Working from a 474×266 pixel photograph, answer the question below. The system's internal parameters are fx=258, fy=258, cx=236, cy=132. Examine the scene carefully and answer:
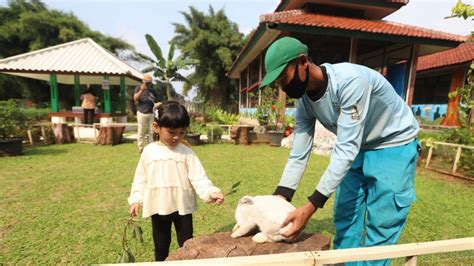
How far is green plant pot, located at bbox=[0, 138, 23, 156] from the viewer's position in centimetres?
639

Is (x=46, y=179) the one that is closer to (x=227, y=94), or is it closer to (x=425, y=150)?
(x=425, y=150)

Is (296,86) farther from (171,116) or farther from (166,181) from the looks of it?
(166,181)

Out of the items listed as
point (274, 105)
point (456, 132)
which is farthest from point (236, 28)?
point (456, 132)

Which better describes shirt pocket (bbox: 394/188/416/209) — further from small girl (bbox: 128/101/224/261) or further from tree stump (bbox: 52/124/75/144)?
tree stump (bbox: 52/124/75/144)

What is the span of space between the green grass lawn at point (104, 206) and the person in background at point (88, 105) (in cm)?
444

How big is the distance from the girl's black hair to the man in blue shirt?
0.72m

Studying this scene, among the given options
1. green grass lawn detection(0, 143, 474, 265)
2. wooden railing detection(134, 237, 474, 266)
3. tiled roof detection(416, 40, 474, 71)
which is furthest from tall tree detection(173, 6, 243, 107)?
wooden railing detection(134, 237, 474, 266)

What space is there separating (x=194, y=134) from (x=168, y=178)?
668cm

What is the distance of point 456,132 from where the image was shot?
5.79 m

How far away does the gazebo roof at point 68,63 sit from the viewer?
1034 centimetres

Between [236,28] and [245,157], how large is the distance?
19.7 meters

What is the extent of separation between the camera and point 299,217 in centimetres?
133

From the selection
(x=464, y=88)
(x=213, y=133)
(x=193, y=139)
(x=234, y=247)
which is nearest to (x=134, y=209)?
(x=234, y=247)

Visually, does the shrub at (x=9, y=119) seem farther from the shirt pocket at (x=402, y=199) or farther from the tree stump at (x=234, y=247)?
the shirt pocket at (x=402, y=199)
